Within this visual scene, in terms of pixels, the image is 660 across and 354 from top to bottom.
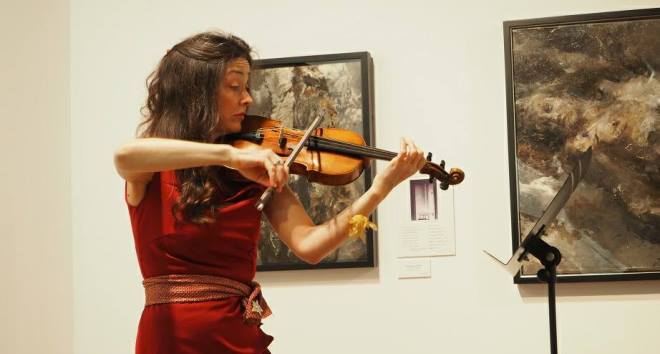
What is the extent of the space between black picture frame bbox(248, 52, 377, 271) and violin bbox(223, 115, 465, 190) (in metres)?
0.80

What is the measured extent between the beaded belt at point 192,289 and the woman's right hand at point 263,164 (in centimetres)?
27

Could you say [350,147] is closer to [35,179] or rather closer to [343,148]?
[343,148]

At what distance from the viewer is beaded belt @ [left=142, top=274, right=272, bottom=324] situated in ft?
5.59

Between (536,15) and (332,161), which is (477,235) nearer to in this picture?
(536,15)

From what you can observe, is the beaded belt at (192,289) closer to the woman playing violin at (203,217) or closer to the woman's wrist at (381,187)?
the woman playing violin at (203,217)

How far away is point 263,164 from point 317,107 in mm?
1275

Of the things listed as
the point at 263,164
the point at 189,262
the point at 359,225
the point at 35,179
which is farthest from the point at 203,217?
the point at 35,179

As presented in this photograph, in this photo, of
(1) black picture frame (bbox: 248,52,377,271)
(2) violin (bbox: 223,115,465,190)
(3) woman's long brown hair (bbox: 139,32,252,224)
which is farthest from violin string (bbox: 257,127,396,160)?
(1) black picture frame (bbox: 248,52,377,271)

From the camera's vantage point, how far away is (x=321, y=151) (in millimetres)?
1923

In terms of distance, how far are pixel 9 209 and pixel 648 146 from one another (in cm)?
218

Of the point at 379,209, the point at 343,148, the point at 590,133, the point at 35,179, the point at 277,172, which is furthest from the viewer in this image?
the point at 35,179

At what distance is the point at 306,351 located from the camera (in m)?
2.79

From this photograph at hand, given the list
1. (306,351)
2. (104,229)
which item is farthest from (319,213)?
(104,229)

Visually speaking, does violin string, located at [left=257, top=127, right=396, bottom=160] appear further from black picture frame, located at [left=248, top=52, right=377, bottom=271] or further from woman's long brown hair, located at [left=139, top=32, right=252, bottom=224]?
black picture frame, located at [left=248, top=52, right=377, bottom=271]
